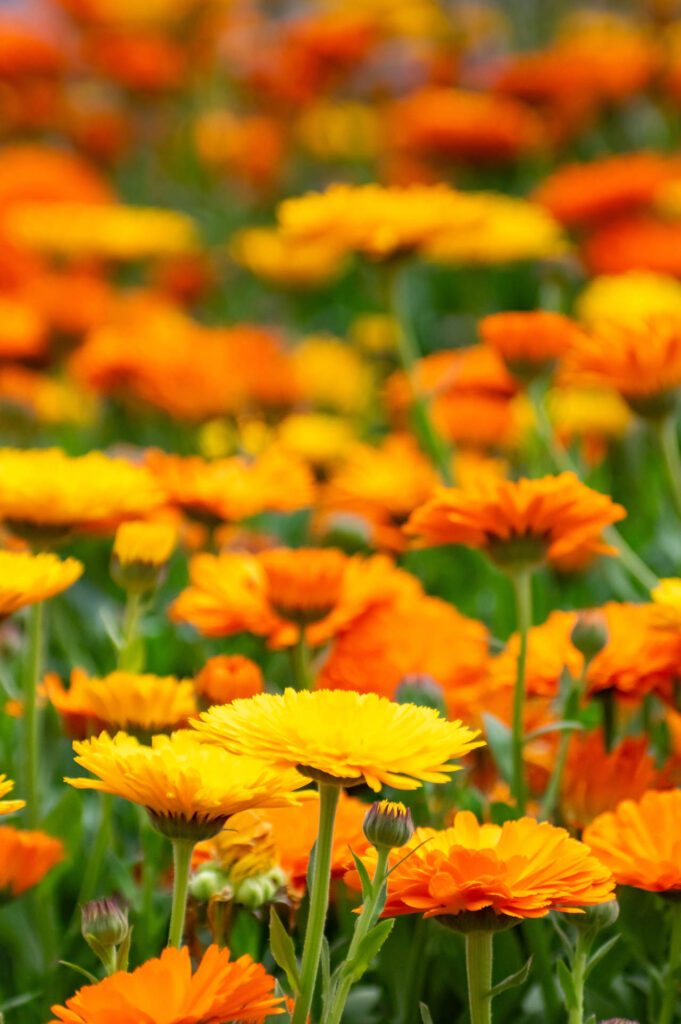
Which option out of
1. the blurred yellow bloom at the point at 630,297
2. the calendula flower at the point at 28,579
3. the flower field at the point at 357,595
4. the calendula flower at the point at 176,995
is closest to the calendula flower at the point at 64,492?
the flower field at the point at 357,595

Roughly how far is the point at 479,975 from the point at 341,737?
0.49 feet

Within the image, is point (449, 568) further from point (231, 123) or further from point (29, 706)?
point (231, 123)

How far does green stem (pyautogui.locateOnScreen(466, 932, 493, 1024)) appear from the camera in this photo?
0.70 m

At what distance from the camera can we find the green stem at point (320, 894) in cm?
67

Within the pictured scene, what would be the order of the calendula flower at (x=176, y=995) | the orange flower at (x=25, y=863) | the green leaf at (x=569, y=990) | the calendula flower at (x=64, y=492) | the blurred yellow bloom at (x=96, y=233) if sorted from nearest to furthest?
1. the calendula flower at (x=176, y=995)
2. the green leaf at (x=569, y=990)
3. the orange flower at (x=25, y=863)
4. the calendula flower at (x=64, y=492)
5. the blurred yellow bloom at (x=96, y=233)

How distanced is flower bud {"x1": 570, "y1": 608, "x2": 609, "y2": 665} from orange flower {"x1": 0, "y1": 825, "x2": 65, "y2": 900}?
34 cm

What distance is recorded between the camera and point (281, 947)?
0.67 metres

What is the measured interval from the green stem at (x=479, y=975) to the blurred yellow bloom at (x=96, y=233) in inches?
78.6

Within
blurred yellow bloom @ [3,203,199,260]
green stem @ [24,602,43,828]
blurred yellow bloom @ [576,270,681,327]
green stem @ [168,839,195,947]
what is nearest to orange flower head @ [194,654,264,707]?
green stem @ [24,602,43,828]

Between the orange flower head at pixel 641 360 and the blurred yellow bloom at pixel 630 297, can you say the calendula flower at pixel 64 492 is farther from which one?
the blurred yellow bloom at pixel 630 297

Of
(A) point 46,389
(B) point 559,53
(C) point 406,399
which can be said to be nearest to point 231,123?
(B) point 559,53

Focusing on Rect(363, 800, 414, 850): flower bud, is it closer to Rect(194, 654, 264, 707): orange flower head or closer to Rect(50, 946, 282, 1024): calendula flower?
Rect(50, 946, 282, 1024): calendula flower

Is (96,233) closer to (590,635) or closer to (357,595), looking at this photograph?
(357,595)

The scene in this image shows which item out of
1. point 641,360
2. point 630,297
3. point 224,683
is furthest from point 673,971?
point 630,297
